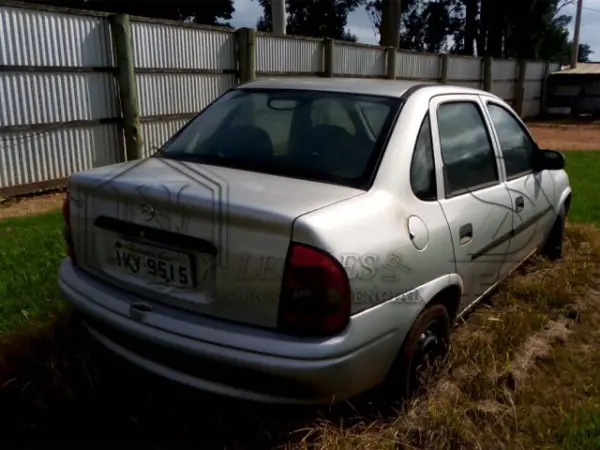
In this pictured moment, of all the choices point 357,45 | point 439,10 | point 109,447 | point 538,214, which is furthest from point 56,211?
point 439,10

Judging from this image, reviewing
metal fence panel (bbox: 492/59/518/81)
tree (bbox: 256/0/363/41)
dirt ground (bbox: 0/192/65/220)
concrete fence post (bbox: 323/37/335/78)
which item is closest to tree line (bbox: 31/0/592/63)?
tree (bbox: 256/0/363/41)

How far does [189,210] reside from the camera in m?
2.13

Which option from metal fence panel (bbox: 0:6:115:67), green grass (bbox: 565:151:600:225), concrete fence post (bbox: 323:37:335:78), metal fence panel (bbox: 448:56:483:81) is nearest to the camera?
green grass (bbox: 565:151:600:225)

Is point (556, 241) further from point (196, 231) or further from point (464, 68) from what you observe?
point (464, 68)

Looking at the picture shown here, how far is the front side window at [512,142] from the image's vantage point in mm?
3596

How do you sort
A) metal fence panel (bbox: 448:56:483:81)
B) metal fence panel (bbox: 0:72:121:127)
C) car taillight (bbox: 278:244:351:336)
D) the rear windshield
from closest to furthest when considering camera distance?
1. car taillight (bbox: 278:244:351:336)
2. the rear windshield
3. metal fence panel (bbox: 0:72:121:127)
4. metal fence panel (bbox: 448:56:483:81)

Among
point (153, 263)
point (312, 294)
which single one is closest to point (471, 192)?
point (312, 294)

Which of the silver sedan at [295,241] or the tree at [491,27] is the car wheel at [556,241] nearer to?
the silver sedan at [295,241]

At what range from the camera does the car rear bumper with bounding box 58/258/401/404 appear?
1994mm

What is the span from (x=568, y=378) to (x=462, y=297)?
2.37ft

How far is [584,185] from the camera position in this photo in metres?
8.46

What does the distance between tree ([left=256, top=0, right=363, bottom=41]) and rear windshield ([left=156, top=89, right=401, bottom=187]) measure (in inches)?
1698

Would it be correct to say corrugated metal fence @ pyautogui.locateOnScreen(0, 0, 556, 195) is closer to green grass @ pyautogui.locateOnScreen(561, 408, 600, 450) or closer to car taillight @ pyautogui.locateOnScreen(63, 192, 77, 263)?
car taillight @ pyautogui.locateOnScreen(63, 192, 77, 263)

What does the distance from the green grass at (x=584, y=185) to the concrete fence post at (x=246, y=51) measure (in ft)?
19.4
